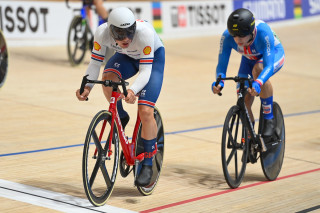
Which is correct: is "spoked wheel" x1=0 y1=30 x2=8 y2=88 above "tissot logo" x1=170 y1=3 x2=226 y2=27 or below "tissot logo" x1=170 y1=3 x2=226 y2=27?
above

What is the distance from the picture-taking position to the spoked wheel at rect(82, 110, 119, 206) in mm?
4066

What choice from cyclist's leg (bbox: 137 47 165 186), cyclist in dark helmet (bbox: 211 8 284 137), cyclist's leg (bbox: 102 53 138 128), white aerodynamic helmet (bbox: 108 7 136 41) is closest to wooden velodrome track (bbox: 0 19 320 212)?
cyclist's leg (bbox: 137 47 165 186)

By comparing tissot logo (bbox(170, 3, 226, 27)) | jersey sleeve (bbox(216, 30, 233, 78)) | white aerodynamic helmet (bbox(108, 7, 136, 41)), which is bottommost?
tissot logo (bbox(170, 3, 226, 27))

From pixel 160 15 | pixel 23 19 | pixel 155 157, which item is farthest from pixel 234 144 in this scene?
A: pixel 160 15

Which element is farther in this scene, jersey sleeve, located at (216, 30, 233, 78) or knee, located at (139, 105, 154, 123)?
jersey sleeve, located at (216, 30, 233, 78)

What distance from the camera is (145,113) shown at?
175 inches

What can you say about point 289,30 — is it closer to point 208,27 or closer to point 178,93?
point 208,27

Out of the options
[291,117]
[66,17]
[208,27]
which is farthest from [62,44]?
[291,117]

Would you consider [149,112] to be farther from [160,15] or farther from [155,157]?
[160,15]

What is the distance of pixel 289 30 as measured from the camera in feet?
55.4

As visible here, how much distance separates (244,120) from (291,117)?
326 centimetres

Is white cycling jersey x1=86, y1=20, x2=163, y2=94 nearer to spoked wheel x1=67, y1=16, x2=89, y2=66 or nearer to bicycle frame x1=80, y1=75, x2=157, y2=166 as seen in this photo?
bicycle frame x1=80, y1=75, x2=157, y2=166

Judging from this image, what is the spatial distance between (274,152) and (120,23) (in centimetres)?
180

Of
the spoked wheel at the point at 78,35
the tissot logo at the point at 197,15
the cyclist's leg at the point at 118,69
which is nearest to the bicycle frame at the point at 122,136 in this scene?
the cyclist's leg at the point at 118,69
